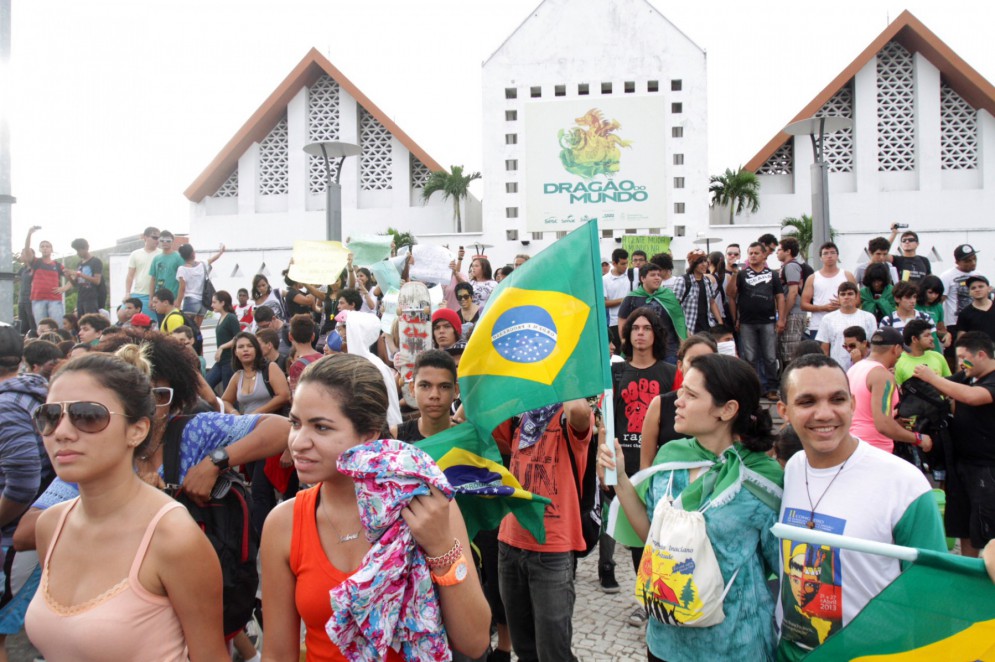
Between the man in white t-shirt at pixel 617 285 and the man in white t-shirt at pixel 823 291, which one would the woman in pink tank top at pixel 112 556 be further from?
the man in white t-shirt at pixel 823 291

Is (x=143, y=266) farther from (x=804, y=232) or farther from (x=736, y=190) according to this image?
(x=736, y=190)

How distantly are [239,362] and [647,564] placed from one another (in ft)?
14.1

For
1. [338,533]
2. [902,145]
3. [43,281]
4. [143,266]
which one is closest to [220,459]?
[338,533]

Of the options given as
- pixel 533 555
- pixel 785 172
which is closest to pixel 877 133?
pixel 785 172

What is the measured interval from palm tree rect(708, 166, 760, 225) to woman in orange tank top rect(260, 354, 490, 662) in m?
27.1

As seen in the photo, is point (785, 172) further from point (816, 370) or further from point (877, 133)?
point (816, 370)

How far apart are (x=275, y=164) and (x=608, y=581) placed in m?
28.2

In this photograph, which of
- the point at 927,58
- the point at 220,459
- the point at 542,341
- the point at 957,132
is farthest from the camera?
the point at 957,132

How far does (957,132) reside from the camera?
86.9ft

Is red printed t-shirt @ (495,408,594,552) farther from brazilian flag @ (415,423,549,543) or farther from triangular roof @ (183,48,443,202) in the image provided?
triangular roof @ (183,48,443,202)

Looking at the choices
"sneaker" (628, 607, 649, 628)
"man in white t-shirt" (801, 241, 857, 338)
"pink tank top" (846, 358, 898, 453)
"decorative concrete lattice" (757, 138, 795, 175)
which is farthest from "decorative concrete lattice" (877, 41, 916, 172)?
"sneaker" (628, 607, 649, 628)

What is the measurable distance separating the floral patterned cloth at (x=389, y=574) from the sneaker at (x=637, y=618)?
2.79 metres

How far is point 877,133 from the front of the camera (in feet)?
86.4

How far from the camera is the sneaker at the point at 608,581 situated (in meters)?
4.68
